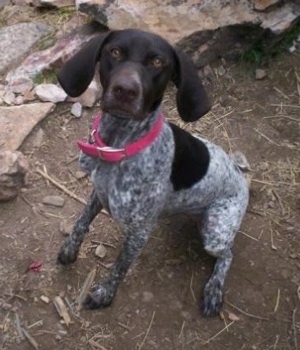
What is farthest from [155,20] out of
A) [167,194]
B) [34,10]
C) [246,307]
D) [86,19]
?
[246,307]

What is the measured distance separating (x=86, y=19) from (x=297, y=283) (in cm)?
300

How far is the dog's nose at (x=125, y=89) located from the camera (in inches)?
115

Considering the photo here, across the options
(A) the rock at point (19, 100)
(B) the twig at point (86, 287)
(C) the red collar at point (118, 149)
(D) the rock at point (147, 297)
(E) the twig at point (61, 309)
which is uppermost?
(C) the red collar at point (118, 149)

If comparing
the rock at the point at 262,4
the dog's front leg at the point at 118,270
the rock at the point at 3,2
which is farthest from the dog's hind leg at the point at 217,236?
the rock at the point at 3,2

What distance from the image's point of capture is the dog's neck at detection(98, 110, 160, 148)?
3.38 metres

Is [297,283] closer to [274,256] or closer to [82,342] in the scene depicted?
[274,256]

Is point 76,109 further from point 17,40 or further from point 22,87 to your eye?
point 17,40

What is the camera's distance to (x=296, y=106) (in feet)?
17.9

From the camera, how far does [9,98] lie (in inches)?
201

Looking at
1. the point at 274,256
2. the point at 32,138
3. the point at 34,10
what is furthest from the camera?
the point at 34,10

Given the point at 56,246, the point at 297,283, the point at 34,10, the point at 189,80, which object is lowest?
the point at 297,283

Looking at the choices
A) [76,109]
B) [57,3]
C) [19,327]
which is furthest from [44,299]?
[57,3]

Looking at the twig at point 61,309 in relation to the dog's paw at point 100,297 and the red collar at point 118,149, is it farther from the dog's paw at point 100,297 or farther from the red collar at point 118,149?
the red collar at point 118,149

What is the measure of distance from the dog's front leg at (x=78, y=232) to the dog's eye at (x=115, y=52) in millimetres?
1162
